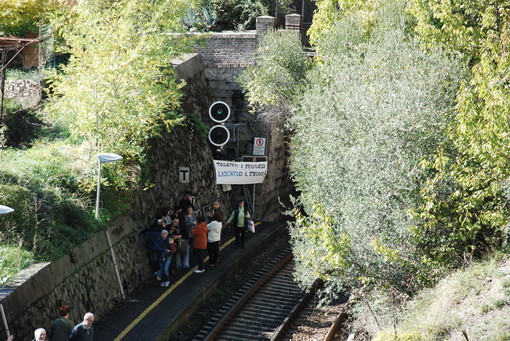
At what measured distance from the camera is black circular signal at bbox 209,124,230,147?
22781 millimetres

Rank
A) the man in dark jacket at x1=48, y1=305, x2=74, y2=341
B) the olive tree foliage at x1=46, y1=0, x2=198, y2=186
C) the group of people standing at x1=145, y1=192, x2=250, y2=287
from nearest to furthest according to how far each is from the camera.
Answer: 1. the man in dark jacket at x1=48, y1=305, x2=74, y2=341
2. the group of people standing at x1=145, y1=192, x2=250, y2=287
3. the olive tree foliage at x1=46, y1=0, x2=198, y2=186

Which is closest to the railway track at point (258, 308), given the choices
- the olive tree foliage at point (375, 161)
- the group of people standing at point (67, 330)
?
the olive tree foliage at point (375, 161)

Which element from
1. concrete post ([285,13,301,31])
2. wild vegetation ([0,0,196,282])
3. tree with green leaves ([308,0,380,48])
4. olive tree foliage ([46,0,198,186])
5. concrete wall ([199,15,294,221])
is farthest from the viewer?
concrete wall ([199,15,294,221])

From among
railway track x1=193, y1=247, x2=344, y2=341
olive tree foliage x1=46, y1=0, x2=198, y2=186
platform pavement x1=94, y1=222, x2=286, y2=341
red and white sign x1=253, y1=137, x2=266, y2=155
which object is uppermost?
olive tree foliage x1=46, y1=0, x2=198, y2=186

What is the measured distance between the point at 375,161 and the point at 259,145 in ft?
34.5

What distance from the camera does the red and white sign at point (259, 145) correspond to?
2428cm

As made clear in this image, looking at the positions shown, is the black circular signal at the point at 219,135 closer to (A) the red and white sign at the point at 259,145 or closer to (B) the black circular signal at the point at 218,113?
(B) the black circular signal at the point at 218,113

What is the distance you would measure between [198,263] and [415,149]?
6261 millimetres

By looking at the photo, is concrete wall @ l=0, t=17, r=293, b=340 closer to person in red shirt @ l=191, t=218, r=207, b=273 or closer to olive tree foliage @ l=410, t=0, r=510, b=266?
person in red shirt @ l=191, t=218, r=207, b=273

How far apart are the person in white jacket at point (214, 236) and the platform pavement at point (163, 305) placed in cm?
26

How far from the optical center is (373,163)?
14.0 metres

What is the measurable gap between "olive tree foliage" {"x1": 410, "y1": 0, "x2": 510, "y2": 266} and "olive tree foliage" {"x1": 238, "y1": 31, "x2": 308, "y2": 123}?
808 cm

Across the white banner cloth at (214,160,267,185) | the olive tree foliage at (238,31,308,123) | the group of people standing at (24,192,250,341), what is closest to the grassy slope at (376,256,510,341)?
the group of people standing at (24,192,250,341)

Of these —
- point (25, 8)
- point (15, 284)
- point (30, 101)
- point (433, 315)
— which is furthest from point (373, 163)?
point (25, 8)
